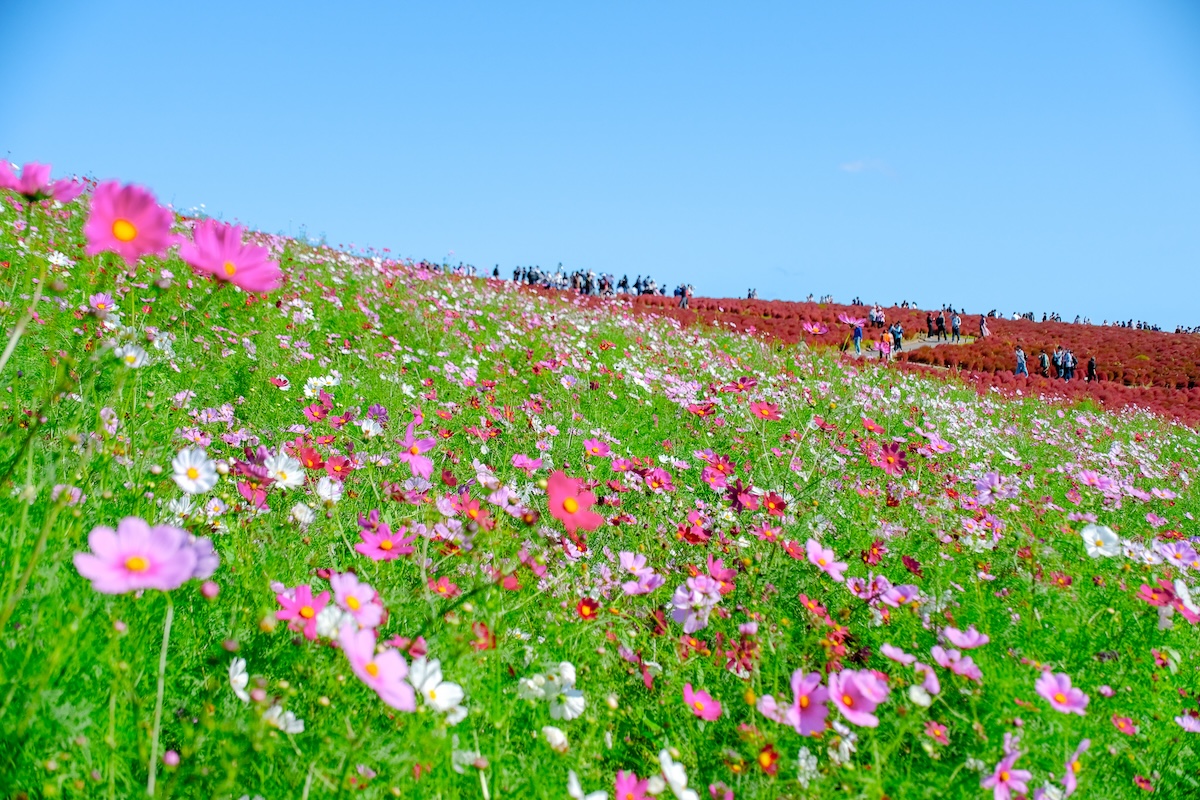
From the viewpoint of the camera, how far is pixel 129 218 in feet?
2.92

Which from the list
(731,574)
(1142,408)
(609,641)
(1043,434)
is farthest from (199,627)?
A: (1142,408)

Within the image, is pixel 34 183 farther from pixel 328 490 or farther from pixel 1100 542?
pixel 1100 542

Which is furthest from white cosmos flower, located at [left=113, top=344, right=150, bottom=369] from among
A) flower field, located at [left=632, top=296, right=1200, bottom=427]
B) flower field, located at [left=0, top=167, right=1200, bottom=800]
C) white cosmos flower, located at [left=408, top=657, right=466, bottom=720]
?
flower field, located at [left=632, top=296, right=1200, bottom=427]

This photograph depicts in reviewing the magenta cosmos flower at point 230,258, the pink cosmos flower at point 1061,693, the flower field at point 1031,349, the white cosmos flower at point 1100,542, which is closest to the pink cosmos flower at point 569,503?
the magenta cosmos flower at point 230,258

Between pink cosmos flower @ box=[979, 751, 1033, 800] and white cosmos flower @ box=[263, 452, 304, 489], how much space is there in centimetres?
159

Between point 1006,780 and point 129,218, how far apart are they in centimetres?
172

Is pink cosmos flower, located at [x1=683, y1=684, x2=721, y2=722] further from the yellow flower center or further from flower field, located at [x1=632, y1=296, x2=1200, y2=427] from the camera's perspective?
flower field, located at [x1=632, y1=296, x2=1200, y2=427]

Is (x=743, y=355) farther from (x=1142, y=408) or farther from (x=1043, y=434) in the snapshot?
(x=1142, y=408)

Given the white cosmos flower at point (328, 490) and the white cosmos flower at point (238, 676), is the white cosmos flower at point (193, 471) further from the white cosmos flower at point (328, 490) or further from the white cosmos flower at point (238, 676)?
the white cosmos flower at point (238, 676)

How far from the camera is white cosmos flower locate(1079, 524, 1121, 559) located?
2.23m

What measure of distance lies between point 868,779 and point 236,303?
206 inches

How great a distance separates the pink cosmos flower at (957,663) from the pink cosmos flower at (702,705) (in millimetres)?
530

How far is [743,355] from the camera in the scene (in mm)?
9688

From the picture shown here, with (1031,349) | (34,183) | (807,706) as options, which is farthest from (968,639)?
(1031,349)
